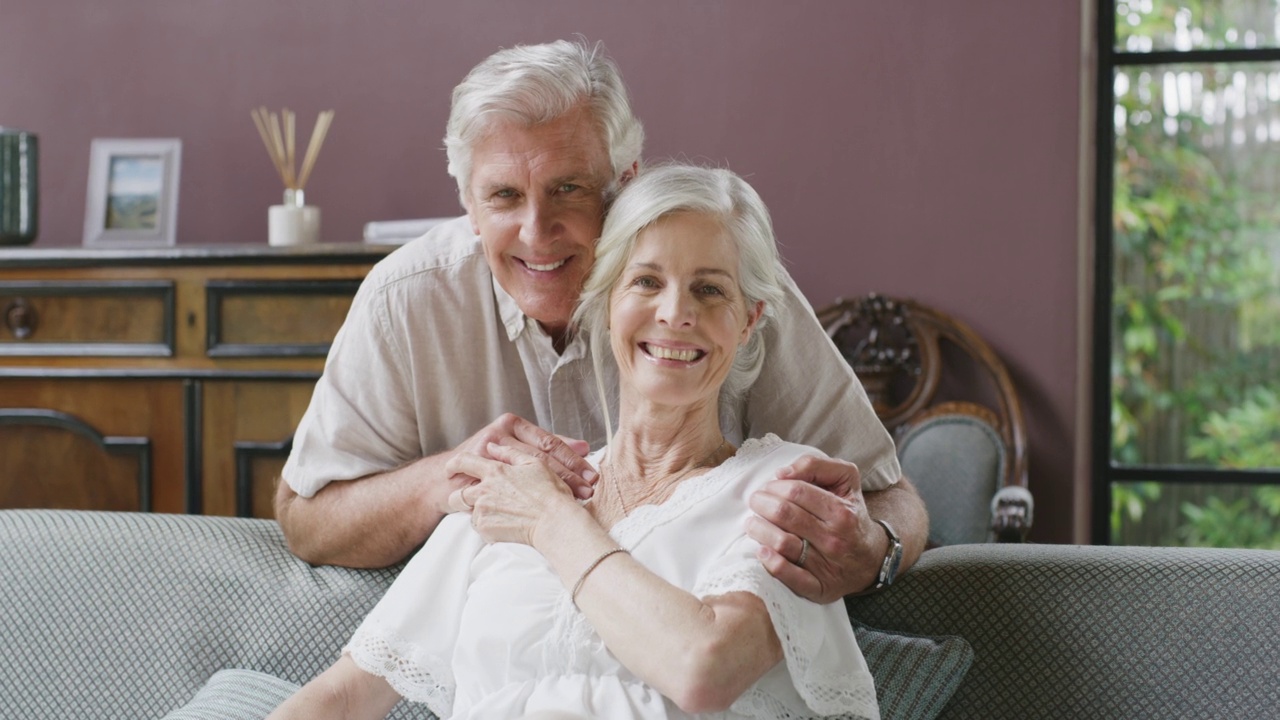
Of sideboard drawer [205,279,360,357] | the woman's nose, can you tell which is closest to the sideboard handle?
sideboard drawer [205,279,360,357]

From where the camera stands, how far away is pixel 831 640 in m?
1.54

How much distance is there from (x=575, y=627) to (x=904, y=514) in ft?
1.90

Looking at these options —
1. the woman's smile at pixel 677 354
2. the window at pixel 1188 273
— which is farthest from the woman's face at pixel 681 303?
the window at pixel 1188 273

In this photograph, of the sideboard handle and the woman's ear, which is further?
the sideboard handle

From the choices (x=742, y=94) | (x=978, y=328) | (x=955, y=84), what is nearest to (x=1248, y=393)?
(x=978, y=328)

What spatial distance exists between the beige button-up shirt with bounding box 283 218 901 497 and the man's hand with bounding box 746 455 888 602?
0.36 metres

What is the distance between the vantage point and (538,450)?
172 centimetres

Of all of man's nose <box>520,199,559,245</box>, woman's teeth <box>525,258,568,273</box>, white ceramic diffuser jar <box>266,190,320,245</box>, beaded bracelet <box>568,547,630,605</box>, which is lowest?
beaded bracelet <box>568,547,630,605</box>

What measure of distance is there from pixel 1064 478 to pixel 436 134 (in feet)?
6.36

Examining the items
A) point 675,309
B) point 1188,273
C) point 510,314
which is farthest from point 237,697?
point 1188,273

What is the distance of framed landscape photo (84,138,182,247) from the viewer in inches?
137

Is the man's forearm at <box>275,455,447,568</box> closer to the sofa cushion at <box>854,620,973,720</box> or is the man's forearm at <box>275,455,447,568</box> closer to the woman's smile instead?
the woman's smile

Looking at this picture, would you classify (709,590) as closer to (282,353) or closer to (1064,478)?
(282,353)

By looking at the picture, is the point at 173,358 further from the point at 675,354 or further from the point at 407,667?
the point at 675,354
